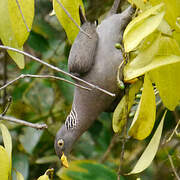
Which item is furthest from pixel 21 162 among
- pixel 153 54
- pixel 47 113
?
pixel 153 54

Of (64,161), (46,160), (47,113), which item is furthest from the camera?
(47,113)

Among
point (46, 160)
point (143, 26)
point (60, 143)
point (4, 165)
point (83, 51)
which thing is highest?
point (143, 26)

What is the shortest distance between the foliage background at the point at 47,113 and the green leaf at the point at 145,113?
95 cm

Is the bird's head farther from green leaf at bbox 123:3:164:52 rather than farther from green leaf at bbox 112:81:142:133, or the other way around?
green leaf at bbox 123:3:164:52

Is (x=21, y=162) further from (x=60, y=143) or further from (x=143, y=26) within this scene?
(x=143, y=26)

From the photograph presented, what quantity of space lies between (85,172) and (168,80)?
710 mm

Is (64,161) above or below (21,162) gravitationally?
above

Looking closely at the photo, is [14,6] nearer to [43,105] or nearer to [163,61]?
[163,61]

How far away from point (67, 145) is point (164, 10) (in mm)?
993

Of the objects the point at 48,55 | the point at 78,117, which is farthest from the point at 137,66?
the point at 48,55

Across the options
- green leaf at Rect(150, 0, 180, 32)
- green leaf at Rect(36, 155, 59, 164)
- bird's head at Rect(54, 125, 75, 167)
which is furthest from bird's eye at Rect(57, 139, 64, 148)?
green leaf at Rect(150, 0, 180, 32)

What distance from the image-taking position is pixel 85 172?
1500 millimetres

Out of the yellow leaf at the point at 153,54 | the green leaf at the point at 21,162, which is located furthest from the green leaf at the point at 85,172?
the yellow leaf at the point at 153,54

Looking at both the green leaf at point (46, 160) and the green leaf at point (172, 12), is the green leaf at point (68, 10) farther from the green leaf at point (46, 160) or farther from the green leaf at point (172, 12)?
the green leaf at point (46, 160)
